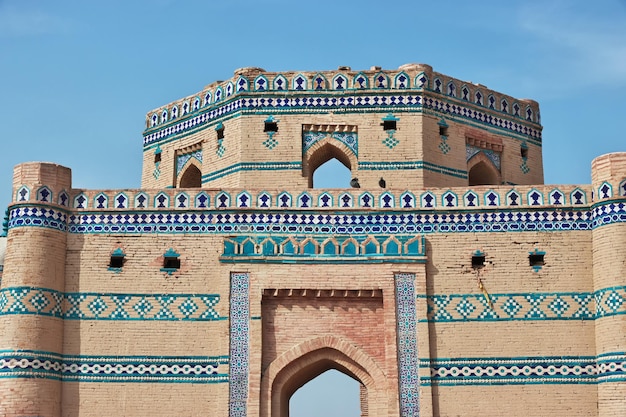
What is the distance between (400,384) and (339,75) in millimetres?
5244

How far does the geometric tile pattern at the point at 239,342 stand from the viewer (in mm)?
14391

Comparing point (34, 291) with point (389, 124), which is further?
point (389, 124)

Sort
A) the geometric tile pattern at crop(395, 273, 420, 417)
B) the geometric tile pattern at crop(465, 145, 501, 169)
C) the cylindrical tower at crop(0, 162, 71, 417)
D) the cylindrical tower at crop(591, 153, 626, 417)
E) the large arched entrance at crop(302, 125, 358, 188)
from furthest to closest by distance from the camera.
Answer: the geometric tile pattern at crop(465, 145, 501, 169), the large arched entrance at crop(302, 125, 358, 188), the geometric tile pattern at crop(395, 273, 420, 417), the cylindrical tower at crop(0, 162, 71, 417), the cylindrical tower at crop(591, 153, 626, 417)

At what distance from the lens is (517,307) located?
14.7 metres

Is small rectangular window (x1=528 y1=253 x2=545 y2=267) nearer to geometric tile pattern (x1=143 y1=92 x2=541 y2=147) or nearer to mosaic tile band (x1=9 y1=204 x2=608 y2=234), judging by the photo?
mosaic tile band (x1=9 y1=204 x2=608 y2=234)

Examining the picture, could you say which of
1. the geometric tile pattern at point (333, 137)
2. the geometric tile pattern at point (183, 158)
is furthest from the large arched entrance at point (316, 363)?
the geometric tile pattern at point (183, 158)

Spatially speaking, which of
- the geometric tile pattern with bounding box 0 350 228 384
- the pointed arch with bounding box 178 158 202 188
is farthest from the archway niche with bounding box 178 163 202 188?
the geometric tile pattern with bounding box 0 350 228 384

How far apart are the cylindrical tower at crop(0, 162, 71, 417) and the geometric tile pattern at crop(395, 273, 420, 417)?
466 centimetres

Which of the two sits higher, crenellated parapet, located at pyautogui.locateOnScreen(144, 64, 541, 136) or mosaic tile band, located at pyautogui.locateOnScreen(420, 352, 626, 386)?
crenellated parapet, located at pyautogui.locateOnScreen(144, 64, 541, 136)

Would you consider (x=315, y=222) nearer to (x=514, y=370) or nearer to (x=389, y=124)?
(x=389, y=124)

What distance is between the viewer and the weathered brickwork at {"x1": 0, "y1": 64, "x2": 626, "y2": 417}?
567 inches

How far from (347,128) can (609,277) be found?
4752 mm

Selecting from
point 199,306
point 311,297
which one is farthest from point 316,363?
point 199,306

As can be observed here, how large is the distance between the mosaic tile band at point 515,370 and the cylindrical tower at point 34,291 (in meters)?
5.06
